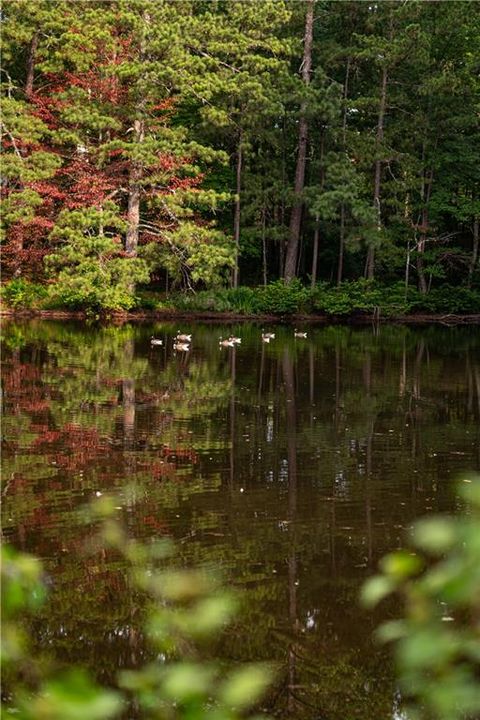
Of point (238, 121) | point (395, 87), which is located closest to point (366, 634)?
point (238, 121)

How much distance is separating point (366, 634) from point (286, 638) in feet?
1.36

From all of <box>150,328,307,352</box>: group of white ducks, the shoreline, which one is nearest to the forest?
the shoreline

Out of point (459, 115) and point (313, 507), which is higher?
point (459, 115)

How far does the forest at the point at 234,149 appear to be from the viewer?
25062mm

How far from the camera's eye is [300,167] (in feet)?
94.3

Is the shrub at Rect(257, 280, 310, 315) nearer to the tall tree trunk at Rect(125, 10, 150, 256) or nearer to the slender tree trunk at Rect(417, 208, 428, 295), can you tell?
the slender tree trunk at Rect(417, 208, 428, 295)

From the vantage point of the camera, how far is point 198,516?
20.8 ft

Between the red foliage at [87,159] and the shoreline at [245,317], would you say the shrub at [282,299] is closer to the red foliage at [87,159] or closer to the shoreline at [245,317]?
the shoreline at [245,317]

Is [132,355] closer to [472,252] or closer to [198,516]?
[198,516]

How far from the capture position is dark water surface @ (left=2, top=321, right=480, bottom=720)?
430cm

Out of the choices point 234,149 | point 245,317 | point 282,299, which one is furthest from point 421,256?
point 234,149

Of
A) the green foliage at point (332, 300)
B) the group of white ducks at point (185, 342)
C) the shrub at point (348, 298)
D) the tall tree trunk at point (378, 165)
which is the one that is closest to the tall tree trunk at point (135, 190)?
the green foliage at point (332, 300)

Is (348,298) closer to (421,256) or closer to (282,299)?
(282,299)

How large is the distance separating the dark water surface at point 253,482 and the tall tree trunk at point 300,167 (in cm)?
1369
